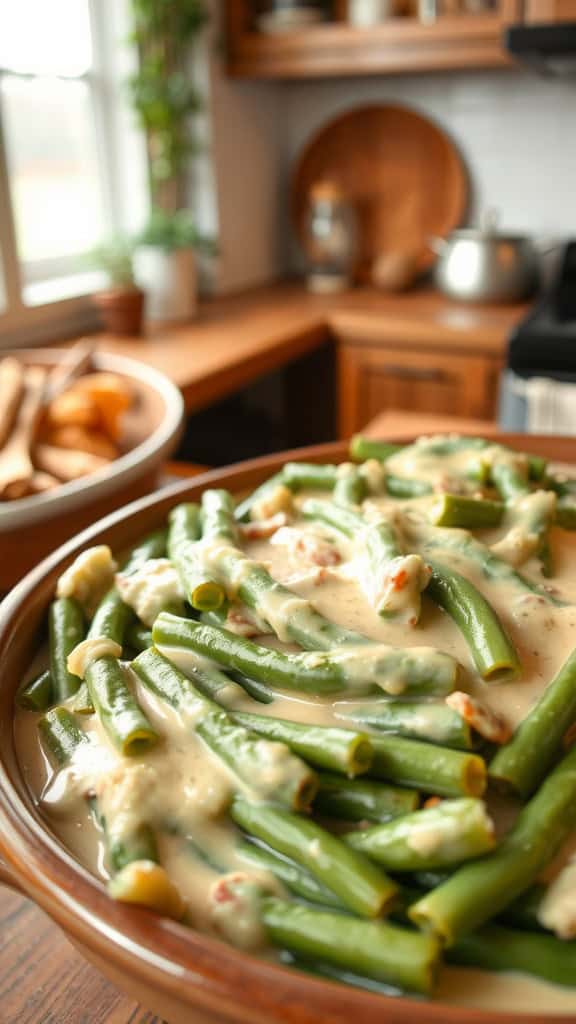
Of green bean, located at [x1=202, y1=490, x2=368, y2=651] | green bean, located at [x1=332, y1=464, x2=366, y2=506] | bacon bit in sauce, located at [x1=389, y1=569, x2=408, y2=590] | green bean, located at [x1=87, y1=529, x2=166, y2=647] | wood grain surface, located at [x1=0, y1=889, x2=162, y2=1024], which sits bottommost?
wood grain surface, located at [x1=0, y1=889, x2=162, y2=1024]

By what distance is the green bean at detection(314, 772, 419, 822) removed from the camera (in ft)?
2.24

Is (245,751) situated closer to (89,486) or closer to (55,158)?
(89,486)

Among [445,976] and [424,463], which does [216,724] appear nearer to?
[445,976]

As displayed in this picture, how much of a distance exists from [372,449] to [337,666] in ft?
1.93

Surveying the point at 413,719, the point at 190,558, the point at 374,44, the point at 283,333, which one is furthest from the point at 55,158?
the point at 413,719

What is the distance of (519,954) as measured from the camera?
0.59 m

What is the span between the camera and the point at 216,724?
0.74 metres

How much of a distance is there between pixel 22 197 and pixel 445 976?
2.94 meters

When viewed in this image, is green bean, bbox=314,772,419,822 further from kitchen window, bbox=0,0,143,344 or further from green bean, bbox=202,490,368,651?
kitchen window, bbox=0,0,143,344

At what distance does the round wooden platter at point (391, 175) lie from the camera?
369 cm

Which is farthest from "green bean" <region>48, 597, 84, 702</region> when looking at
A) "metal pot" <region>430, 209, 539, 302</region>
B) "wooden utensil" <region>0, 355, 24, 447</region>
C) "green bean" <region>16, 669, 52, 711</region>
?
"metal pot" <region>430, 209, 539, 302</region>

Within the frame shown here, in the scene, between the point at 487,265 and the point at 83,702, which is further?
the point at 487,265

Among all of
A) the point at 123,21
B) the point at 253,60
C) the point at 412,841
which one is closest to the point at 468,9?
the point at 253,60

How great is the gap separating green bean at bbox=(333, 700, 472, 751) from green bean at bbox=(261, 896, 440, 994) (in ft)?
0.52
